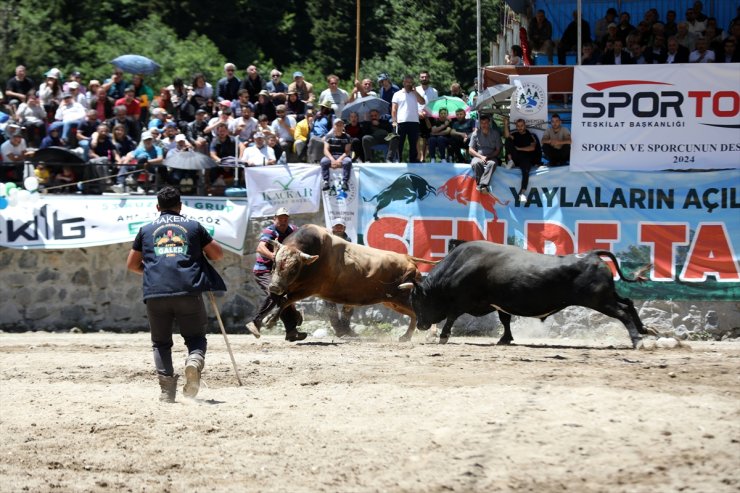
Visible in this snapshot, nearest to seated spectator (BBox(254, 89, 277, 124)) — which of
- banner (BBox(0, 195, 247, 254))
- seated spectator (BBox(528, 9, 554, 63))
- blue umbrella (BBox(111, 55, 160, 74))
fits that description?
banner (BBox(0, 195, 247, 254))

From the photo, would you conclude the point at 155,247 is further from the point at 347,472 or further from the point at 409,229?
the point at 409,229

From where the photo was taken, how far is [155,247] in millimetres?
11297

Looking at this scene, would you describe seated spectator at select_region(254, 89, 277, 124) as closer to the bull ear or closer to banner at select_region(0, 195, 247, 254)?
banner at select_region(0, 195, 247, 254)

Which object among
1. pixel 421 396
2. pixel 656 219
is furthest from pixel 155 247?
pixel 656 219

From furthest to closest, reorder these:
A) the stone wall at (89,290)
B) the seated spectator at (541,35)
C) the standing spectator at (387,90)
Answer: the standing spectator at (387,90) < the seated spectator at (541,35) < the stone wall at (89,290)

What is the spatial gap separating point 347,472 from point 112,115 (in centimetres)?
1420

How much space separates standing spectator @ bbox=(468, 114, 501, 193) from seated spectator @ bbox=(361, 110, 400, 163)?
4.88 feet

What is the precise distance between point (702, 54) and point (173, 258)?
11354mm

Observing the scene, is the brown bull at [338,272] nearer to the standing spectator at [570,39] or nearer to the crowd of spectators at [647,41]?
the crowd of spectators at [647,41]

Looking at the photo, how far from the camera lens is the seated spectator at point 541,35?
21359mm

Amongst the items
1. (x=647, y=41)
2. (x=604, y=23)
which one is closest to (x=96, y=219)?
(x=604, y=23)

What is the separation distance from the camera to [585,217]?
60.4 feet

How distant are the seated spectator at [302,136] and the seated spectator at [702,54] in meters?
6.37

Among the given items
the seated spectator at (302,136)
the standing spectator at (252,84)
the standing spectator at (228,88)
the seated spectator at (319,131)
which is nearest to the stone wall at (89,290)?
the seated spectator at (319,131)
